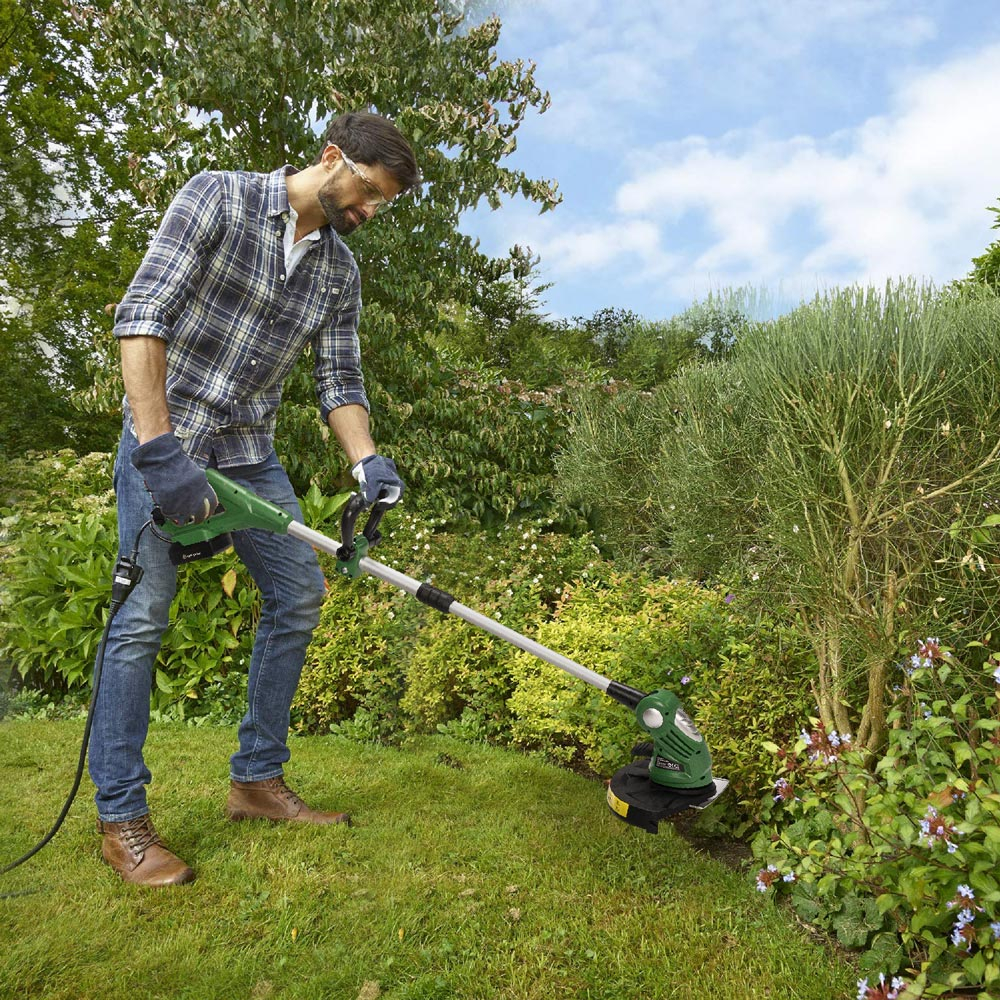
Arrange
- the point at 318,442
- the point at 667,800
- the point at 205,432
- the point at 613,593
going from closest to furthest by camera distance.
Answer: the point at 667,800 < the point at 205,432 < the point at 613,593 < the point at 318,442

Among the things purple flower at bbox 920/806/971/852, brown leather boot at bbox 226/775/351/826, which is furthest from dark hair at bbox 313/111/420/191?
purple flower at bbox 920/806/971/852

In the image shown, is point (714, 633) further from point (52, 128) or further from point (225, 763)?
point (52, 128)

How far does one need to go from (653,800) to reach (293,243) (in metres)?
2.07

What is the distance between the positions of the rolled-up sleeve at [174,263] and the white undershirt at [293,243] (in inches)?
8.8

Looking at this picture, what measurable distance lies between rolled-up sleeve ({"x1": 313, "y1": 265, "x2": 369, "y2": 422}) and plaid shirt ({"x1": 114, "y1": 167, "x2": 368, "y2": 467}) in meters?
0.10

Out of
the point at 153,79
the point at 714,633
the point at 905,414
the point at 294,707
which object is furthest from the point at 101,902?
the point at 153,79

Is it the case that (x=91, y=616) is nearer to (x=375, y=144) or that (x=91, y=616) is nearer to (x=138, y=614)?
(x=138, y=614)

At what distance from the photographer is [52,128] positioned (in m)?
13.5

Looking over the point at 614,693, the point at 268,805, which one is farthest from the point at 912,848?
the point at 268,805

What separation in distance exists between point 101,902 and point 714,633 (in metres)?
2.36

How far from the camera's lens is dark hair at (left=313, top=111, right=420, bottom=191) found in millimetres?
2611

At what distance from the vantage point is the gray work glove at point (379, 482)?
2.71 meters

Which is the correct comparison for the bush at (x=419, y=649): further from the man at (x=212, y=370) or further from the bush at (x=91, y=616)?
the man at (x=212, y=370)

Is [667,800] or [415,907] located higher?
[667,800]
